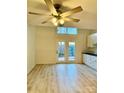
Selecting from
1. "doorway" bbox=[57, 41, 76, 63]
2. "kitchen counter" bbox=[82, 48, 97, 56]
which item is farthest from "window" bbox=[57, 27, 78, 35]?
"kitchen counter" bbox=[82, 48, 97, 56]

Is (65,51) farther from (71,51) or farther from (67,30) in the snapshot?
(67,30)

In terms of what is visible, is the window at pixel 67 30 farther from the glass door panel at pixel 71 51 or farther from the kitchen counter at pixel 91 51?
the kitchen counter at pixel 91 51

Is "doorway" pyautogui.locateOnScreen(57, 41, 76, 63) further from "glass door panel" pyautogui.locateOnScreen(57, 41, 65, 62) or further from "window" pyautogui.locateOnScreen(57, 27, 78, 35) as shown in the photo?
"window" pyautogui.locateOnScreen(57, 27, 78, 35)

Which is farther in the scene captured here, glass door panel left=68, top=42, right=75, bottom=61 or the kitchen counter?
glass door panel left=68, top=42, right=75, bottom=61

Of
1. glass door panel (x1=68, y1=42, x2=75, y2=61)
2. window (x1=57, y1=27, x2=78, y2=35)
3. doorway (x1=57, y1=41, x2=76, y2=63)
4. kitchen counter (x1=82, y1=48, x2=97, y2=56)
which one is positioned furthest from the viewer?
glass door panel (x1=68, y1=42, x2=75, y2=61)

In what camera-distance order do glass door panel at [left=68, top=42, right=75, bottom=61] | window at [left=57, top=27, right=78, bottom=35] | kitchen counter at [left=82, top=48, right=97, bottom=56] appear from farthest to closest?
glass door panel at [left=68, top=42, right=75, bottom=61] → window at [left=57, top=27, right=78, bottom=35] → kitchen counter at [left=82, top=48, right=97, bottom=56]

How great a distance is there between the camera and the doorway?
28.6 feet

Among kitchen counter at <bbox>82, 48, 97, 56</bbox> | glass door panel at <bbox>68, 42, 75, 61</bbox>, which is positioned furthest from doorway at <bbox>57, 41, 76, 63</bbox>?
kitchen counter at <bbox>82, 48, 97, 56</bbox>

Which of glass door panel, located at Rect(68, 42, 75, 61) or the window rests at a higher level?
the window
